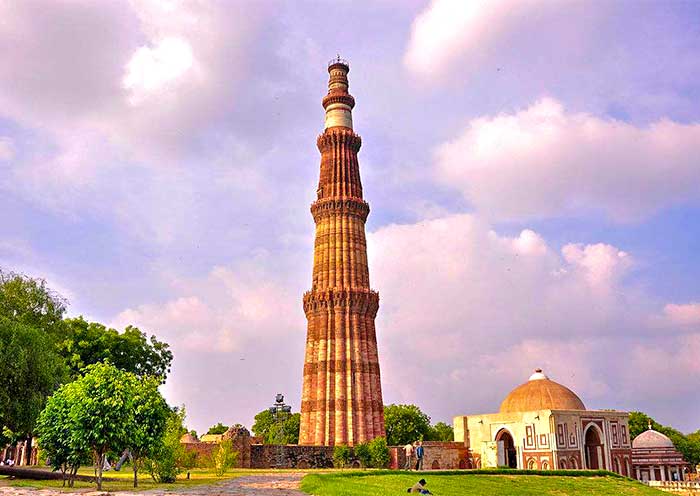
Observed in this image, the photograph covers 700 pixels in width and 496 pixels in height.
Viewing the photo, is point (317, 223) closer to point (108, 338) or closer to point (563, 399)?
point (108, 338)

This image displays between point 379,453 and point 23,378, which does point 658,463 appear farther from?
point 23,378

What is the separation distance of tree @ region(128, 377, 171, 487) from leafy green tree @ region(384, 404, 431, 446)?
57.1 metres

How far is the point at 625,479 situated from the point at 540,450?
11415 mm

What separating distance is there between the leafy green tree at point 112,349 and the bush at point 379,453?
16.4 meters

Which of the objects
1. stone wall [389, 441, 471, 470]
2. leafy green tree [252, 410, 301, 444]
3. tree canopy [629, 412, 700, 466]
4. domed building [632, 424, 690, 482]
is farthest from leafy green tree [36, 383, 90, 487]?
tree canopy [629, 412, 700, 466]

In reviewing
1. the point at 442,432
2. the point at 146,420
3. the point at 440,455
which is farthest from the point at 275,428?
the point at 146,420

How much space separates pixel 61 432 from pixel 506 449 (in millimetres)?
41546

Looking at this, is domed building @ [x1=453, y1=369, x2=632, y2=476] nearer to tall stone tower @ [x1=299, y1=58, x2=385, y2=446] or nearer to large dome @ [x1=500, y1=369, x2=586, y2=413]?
large dome @ [x1=500, y1=369, x2=586, y2=413]

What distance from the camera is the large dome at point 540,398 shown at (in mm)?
A: 55906

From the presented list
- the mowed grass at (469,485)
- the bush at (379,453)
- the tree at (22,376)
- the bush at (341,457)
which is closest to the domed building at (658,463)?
the mowed grass at (469,485)

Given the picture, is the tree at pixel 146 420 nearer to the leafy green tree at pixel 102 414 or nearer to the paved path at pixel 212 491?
the leafy green tree at pixel 102 414

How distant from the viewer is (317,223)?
58.0 metres

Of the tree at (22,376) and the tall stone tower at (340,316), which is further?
the tall stone tower at (340,316)

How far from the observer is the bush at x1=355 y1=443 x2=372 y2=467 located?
47344 mm
